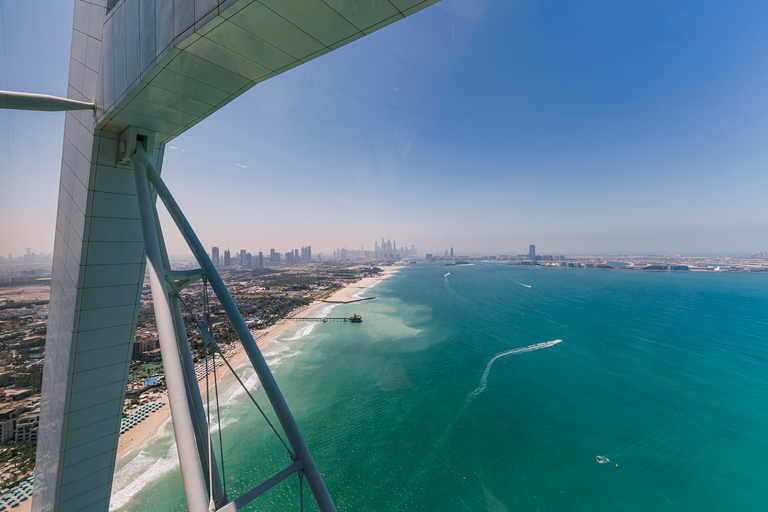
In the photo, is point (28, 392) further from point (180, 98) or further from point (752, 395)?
point (752, 395)

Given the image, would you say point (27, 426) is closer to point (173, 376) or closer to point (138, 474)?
point (173, 376)

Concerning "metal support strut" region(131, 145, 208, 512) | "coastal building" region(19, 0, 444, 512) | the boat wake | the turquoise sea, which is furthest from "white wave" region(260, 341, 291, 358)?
"metal support strut" region(131, 145, 208, 512)

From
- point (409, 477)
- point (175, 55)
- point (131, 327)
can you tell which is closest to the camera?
point (175, 55)

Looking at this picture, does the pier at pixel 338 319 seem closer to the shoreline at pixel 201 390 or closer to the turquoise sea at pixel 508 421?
the shoreline at pixel 201 390

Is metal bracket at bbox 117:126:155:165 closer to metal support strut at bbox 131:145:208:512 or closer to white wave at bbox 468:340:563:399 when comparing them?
metal support strut at bbox 131:145:208:512

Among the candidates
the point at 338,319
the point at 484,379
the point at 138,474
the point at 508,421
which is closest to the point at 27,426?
the point at 138,474

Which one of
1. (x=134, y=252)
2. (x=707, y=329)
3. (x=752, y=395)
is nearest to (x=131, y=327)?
(x=134, y=252)
